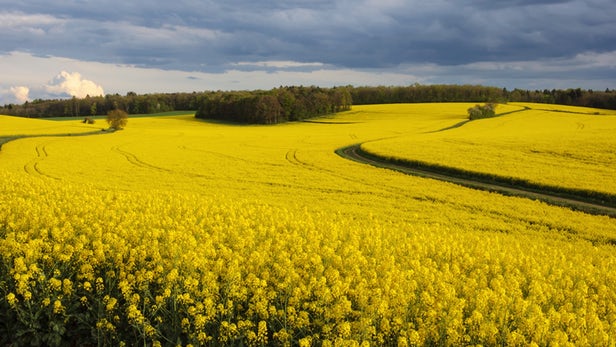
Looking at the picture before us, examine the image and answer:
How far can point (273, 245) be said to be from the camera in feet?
34.0

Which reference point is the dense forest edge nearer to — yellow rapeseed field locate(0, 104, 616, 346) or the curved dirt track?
the curved dirt track

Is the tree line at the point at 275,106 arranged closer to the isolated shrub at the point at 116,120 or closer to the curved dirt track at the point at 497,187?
the isolated shrub at the point at 116,120

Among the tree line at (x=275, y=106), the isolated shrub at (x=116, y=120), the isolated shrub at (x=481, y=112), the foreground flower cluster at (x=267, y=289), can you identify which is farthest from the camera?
the tree line at (x=275, y=106)

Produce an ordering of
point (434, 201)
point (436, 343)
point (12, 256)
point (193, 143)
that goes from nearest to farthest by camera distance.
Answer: point (436, 343) < point (12, 256) < point (434, 201) < point (193, 143)

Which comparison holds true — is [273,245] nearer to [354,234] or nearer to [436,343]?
[354,234]

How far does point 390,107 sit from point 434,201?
96.3 m

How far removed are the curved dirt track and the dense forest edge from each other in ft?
211

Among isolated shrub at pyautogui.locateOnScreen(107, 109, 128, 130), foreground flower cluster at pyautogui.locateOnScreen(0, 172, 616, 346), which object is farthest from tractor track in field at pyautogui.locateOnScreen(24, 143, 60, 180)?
isolated shrub at pyautogui.locateOnScreen(107, 109, 128, 130)

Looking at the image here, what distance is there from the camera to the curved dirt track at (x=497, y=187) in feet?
71.9

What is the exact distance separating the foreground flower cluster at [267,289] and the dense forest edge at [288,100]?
8817 cm

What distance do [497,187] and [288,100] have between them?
78.7 m

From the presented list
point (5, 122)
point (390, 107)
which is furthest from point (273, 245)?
point (390, 107)

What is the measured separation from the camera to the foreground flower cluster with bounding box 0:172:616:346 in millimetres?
6891

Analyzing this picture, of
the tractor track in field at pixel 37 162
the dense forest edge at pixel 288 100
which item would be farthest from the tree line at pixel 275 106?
the tractor track in field at pixel 37 162
